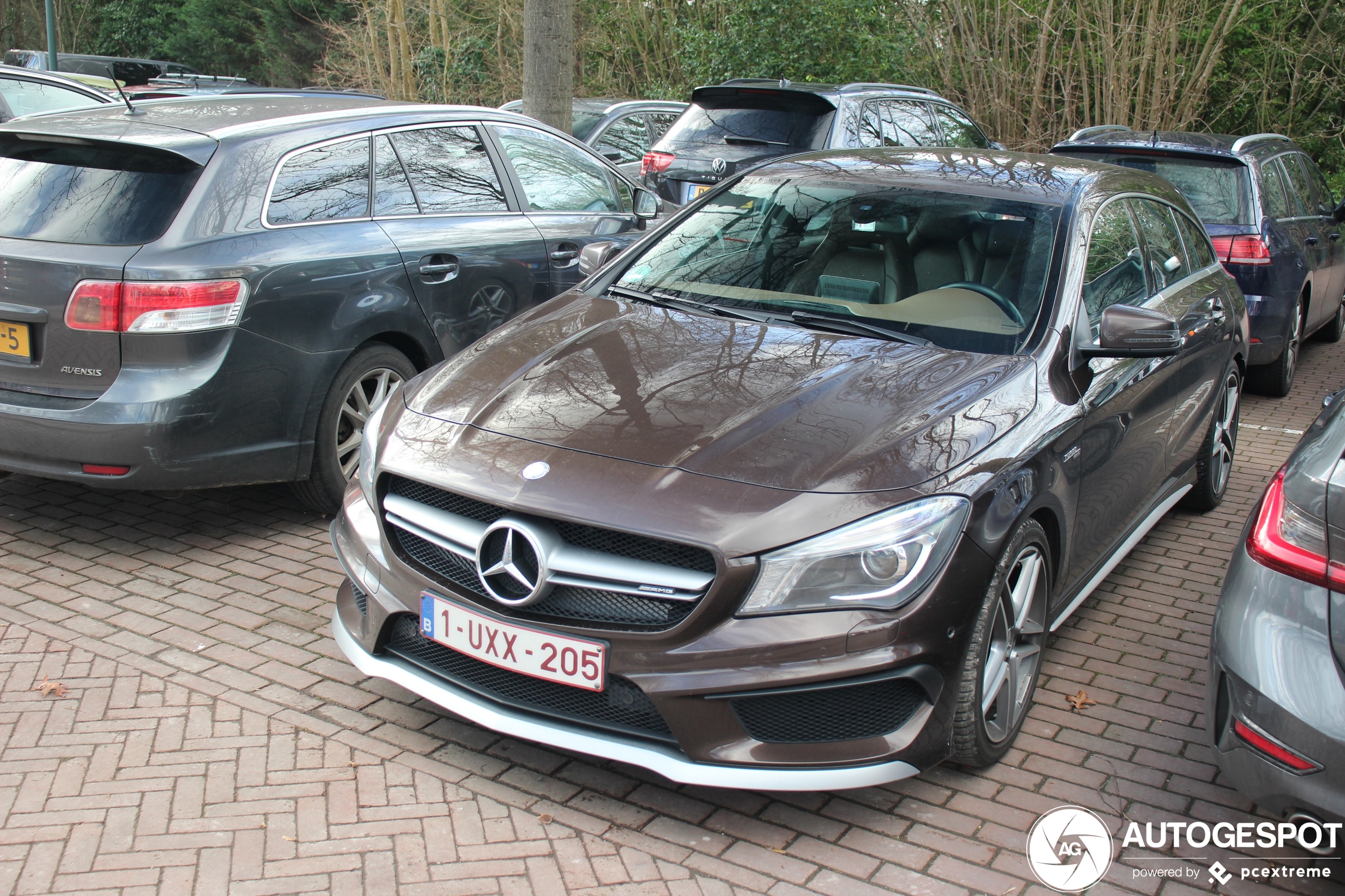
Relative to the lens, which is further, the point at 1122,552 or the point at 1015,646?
the point at 1122,552

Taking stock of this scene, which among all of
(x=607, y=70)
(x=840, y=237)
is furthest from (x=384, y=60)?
(x=840, y=237)

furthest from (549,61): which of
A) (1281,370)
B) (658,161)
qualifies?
(1281,370)

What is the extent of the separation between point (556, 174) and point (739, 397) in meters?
3.24

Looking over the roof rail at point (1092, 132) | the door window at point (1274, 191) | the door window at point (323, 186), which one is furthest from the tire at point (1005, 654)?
the roof rail at point (1092, 132)

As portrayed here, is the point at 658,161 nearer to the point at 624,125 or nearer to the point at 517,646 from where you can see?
the point at 624,125

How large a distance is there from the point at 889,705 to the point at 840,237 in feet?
6.28

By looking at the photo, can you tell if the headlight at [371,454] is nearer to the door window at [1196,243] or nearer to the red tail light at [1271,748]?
the red tail light at [1271,748]

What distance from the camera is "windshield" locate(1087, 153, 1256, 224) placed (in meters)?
7.31

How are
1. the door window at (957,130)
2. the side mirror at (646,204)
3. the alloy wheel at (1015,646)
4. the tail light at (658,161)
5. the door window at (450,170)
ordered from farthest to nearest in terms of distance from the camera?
the door window at (957,130) → the tail light at (658,161) → the side mirror at (646,204) → the door window at (450,170) → the alloy wheel at (1015,646)

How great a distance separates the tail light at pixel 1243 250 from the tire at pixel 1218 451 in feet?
6.38

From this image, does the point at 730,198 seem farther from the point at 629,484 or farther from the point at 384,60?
the point at 384,60

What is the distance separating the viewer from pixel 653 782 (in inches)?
125

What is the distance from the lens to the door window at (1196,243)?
5.12m

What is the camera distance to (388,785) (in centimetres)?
310
